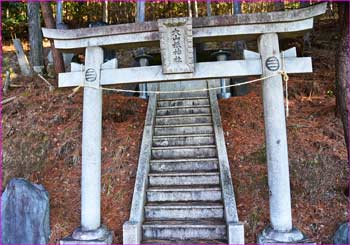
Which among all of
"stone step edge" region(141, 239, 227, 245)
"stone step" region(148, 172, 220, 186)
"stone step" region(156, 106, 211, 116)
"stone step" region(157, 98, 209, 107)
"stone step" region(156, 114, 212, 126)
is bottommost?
"stone step edge" region(141, 239, 227, 245)

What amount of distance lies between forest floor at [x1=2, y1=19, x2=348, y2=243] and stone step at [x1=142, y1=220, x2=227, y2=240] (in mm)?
423

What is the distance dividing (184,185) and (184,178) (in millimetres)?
127

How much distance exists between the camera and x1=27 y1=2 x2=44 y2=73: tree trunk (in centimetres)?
1025

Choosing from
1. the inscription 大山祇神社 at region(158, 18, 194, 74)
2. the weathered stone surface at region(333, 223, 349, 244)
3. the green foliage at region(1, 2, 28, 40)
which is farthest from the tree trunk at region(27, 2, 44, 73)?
the weathered stone surface at region(333, 223, 349, 244)

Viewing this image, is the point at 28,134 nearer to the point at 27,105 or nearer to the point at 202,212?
the point at 27,105

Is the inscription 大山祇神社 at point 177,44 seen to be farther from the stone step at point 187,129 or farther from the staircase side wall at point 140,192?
the stone step at point 187,129

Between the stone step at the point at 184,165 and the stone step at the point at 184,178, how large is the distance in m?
0.26

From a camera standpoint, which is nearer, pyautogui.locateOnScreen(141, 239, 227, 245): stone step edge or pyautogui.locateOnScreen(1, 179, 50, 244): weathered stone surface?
pyautogui.locateOnScreen(141, 239, 227, 245): stone step edge

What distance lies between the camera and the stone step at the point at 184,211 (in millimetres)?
5188

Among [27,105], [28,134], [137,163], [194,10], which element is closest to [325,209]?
[137,163]

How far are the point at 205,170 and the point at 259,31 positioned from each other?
2.68 metres

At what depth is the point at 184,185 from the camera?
18.8 feet

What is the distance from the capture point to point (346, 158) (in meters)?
5.78

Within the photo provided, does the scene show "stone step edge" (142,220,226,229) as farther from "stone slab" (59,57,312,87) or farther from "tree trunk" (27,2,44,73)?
"tree trunk" (27,2,44,73)
